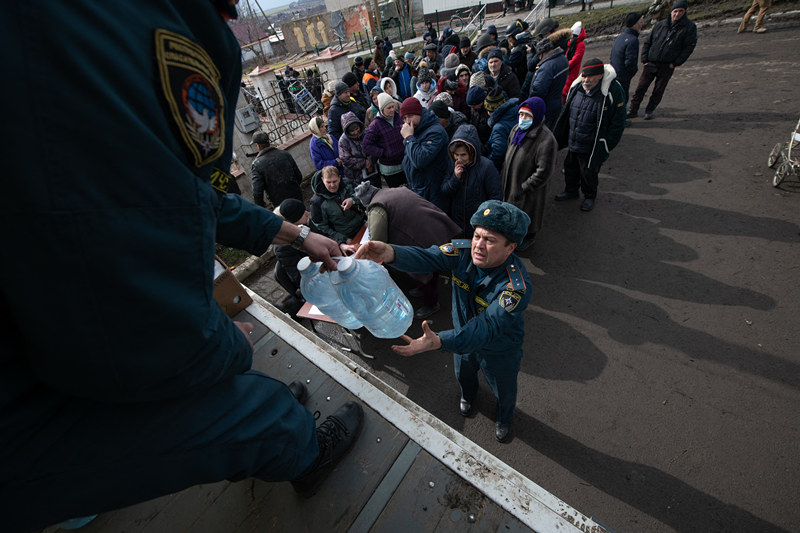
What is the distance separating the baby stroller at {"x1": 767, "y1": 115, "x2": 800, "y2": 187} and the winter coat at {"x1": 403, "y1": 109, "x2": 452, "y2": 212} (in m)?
4.81

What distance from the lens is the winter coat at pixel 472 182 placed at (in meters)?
3.95

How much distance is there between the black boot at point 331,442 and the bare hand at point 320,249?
3.18 feet

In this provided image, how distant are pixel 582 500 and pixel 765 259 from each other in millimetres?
3874

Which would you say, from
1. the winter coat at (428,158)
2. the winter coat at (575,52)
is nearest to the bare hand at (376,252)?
the winter coat at (428,158)

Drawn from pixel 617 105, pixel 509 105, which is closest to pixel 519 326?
pixel 509 105

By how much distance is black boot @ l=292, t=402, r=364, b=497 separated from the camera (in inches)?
76.0

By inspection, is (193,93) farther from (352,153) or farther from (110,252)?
(352,153)

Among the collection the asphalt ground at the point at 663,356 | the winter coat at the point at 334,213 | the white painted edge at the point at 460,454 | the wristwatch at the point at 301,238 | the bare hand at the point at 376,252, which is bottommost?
the asphalt ground at the point at 663,356

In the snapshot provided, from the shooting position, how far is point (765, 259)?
13.5 ft

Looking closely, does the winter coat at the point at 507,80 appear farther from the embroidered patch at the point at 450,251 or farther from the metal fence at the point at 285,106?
the embroidered patch at the point at 450,251

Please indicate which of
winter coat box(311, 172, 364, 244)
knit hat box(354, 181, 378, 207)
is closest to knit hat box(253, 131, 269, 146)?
winter coat box(311, 172, 364, 244)

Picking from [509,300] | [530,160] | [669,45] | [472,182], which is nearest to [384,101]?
[472,182]

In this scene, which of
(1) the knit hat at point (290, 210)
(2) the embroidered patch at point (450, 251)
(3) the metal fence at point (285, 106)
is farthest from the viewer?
(3) the metal fence at point (285, 106)

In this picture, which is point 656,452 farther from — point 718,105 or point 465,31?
point 465,31
